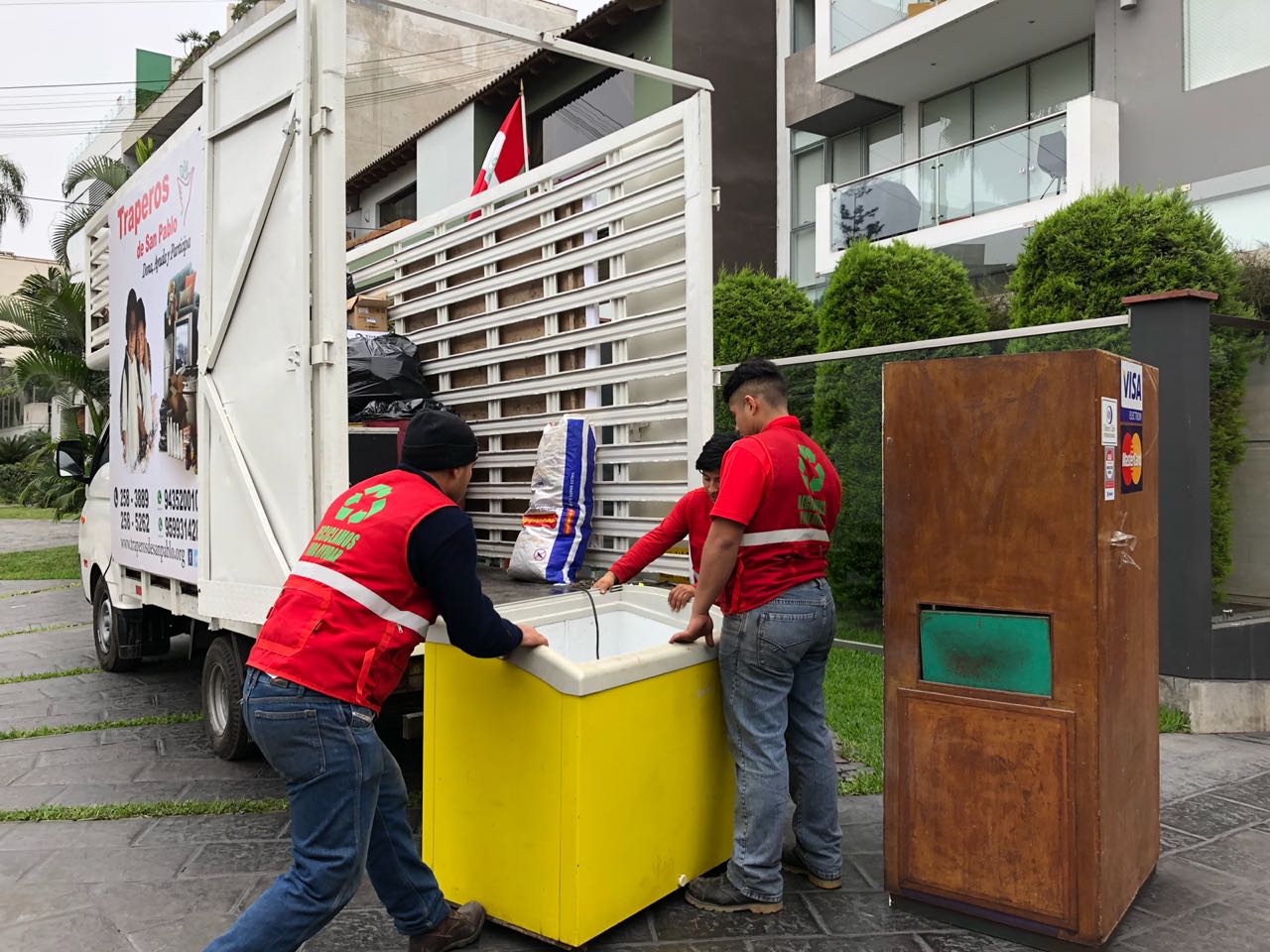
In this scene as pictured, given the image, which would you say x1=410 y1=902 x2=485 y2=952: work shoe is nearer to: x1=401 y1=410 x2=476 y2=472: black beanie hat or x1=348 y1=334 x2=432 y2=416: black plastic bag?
x1=401 y1=410 x2=476 y2=472: black beanie hat

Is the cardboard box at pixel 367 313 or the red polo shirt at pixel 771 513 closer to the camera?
the red polo shirt at pixel 771 513

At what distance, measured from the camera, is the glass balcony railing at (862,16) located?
48.8 feet

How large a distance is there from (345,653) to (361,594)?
166 mm

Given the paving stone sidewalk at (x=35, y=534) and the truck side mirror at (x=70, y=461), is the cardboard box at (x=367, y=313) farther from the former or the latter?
the paving stone sidewalk at (x=35, y=534)

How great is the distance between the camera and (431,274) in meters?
6.49

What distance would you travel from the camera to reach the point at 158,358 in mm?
5586

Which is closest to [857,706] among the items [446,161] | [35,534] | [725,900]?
[725,900]

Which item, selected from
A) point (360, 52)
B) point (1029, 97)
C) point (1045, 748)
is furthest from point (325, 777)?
point (360, 52)

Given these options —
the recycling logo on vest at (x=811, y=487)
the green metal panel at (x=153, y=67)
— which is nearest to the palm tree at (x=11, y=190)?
the green metal panel at (x=153, y=67)

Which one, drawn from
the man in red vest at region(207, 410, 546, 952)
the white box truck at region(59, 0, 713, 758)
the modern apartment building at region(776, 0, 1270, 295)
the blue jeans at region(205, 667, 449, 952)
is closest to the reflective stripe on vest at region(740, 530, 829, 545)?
the man in red vest at region(207, 410, 546, 952)

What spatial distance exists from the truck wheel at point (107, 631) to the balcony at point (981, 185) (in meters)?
10.4

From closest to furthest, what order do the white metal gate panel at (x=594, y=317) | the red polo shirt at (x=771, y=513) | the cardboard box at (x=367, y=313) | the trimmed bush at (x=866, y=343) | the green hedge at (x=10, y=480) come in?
the red polo shirt at (x=771, y=513)
the white metal gate panel at (x=594, y=317)
the cardboard box at (x=367, y=313)
the trimmed bush at (x=866, y=343)
the green hedge at (x=10, y=480)

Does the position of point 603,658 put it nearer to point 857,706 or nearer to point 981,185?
point 857,706

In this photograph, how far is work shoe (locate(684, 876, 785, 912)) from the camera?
3.52m
